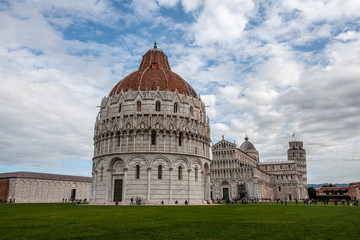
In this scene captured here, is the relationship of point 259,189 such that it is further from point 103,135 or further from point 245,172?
point 103,135

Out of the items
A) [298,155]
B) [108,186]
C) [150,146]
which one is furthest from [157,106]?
[298,155]

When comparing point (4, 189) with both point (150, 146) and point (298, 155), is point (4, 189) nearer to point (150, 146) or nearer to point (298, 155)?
point (150, 146)

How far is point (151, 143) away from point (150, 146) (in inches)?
24.8

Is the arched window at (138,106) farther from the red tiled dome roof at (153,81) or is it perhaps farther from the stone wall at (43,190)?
the stone wall at (43,190)

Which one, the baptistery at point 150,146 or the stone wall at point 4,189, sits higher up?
the baptistery at point 150,146

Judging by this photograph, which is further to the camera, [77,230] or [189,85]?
[189,85]

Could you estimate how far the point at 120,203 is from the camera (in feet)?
142

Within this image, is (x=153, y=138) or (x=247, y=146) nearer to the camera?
(x=153, y=138)

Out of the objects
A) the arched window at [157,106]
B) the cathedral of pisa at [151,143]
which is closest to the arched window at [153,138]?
the cathedral of pisa at [151,143]

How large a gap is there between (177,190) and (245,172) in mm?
54004

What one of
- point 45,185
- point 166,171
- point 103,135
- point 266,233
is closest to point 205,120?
point 166,171

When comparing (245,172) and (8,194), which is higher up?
(245,172)

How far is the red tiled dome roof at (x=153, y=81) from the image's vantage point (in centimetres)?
4994

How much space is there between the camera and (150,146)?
4453cm
